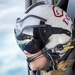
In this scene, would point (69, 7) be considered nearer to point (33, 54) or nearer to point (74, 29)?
point (74, 29)

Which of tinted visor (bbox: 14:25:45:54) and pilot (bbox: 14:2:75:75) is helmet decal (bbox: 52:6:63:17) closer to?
pilot (bbox: 14:2:75:75)

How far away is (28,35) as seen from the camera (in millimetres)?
1386

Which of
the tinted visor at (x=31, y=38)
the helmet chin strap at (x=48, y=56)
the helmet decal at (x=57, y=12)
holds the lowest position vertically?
the helmet chin strap at (x=48, y=56)

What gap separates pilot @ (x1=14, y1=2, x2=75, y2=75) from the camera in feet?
4.54

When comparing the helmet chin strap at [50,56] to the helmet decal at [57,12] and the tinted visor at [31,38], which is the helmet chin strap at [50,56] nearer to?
the tinted visor at [31,38]

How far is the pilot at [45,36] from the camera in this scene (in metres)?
1.38

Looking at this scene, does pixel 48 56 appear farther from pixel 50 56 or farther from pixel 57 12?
pixel 57 12

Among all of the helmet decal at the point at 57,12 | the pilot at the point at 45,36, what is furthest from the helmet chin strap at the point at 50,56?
the helmet decal at the point at 57,12

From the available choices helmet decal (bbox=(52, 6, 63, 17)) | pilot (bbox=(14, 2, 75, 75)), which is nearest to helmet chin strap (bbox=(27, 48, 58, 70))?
pilot (bbox=(14, 2, 75, 75))

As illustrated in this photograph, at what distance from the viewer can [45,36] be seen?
54.5 inches

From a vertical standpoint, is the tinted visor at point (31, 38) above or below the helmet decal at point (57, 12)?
below

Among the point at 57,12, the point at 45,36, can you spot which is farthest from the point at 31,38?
the point at 57,12

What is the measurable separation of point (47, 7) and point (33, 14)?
10 centimetres

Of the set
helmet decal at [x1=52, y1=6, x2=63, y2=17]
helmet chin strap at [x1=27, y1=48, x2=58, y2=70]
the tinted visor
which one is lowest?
helmet chin strap at [x1=27, y1=48, x2=58, y2=70]
